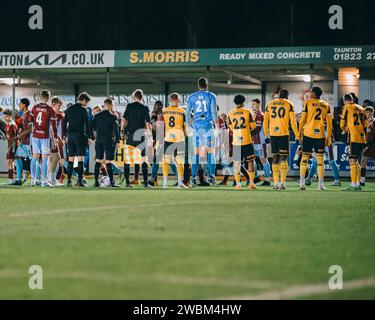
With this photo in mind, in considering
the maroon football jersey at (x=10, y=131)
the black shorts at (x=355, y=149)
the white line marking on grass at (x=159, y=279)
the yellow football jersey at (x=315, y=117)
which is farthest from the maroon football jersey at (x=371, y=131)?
the white line marking on grass at (x=159, y=279)

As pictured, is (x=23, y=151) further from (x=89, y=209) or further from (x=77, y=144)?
(x=89, y=209)

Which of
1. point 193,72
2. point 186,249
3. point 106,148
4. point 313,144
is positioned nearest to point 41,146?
point 106,148

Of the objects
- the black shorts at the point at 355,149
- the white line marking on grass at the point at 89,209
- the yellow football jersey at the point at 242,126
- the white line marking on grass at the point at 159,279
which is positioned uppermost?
the yellow football jersey at the point at 242,126

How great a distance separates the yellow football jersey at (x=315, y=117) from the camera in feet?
65.4

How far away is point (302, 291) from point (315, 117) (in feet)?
45.9

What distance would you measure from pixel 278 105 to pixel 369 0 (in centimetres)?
2409

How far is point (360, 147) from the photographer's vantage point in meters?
20.7

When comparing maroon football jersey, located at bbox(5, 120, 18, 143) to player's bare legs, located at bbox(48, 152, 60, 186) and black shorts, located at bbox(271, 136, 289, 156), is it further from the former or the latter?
black shorts, located at bbox(271, 136, 289, 156)

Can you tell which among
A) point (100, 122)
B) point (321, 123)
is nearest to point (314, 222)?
point (321, 123)

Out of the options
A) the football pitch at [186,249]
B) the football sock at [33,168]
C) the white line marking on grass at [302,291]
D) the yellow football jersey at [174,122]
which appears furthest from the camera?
the football sock at [33,168]

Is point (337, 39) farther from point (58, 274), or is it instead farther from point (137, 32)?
point (58, 274)

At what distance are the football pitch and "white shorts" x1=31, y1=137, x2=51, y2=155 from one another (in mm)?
7013

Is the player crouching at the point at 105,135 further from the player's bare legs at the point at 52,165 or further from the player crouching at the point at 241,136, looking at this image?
the player crouching at the point at 241,136

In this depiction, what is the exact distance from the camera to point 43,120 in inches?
844
